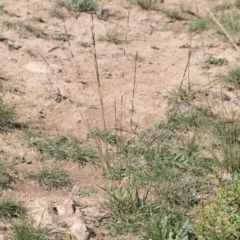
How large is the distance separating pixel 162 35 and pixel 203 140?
213 centimetres

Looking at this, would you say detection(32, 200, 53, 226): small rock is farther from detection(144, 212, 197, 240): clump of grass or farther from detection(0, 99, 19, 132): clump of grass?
detection(0, 99, 19, 132): clump of grass

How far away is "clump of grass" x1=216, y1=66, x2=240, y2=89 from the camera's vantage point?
192 inches

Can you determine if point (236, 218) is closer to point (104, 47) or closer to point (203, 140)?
point (203, 140)

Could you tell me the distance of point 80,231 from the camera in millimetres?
3117

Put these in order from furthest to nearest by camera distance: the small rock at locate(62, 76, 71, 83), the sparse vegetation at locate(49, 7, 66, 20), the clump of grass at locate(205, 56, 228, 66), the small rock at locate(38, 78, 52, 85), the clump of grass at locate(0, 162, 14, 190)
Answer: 1. the sparse vegetation at locate(49, 7, 66, 20)
2. the clump of grass at locate(205, 56, 228, 66)
3. the small rock at locate(62, 76, 71, 83)
4. the small rock at locate(38, 78, 52, 85)
5. the clump of grass at locate(0, 162, 14, 190)

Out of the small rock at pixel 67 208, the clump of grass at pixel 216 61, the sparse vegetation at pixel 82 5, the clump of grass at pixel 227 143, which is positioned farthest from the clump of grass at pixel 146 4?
the small rock at pixel 67 208

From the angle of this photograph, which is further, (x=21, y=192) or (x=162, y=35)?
(x=162, y=35)

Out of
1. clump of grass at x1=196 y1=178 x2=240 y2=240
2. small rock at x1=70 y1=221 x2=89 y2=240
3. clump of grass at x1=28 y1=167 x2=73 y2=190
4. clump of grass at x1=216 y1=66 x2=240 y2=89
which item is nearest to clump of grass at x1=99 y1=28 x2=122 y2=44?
clump of grass at x1=216 y1=66 x2=240 y2=89

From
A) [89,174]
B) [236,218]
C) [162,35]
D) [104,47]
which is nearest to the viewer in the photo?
[236,218]

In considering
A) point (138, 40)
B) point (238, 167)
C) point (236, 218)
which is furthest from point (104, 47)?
point (236, 218)

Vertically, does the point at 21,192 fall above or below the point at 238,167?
below

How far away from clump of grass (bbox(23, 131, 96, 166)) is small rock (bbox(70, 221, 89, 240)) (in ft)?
2.27

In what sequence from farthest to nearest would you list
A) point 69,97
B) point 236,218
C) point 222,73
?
point 222,73, point 69,97, point 236,218

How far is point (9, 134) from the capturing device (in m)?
3.99
